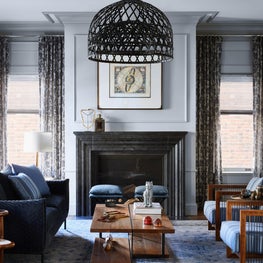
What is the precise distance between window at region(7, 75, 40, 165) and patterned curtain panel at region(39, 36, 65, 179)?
195mm

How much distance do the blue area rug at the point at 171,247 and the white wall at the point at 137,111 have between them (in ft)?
4.49

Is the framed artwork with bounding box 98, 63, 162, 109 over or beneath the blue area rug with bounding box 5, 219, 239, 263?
over

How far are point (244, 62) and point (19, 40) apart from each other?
11.8 feet

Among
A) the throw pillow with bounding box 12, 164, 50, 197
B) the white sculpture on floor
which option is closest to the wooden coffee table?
the white sculpture on floor

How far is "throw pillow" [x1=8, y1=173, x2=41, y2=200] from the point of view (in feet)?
17.6

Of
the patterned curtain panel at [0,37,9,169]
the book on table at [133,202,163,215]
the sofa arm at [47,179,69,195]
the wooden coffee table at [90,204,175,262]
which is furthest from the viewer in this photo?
the patterned curtain panel at [0,37,9,169]

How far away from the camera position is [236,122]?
857cm

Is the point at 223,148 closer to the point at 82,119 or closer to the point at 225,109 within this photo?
the point at 225,109

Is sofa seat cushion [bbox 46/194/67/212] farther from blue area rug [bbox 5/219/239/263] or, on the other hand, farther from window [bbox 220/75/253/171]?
window [bbox 220/75/253/171]

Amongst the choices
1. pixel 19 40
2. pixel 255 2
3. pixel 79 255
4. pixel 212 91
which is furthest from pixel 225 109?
pixel 79 255

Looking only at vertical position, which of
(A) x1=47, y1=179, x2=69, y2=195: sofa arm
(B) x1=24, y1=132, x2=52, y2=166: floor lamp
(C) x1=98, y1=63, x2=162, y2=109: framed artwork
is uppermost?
(C) x1=98, y1=63, x2=162, y2=109: framed artwork

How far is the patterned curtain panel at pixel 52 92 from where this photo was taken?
838 cm

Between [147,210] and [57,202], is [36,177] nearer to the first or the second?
[57,202]

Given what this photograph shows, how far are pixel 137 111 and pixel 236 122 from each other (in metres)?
1.76
